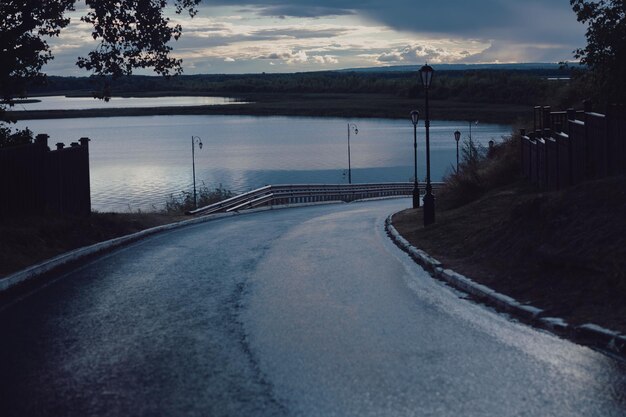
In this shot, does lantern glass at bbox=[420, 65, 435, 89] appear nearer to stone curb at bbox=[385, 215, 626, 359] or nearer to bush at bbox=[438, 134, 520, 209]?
bush at bbox=[438, 134, 520, 209]

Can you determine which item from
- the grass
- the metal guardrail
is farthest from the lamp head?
the metal guardrail

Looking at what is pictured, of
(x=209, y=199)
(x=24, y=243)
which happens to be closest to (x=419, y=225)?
(x=24, y=243)

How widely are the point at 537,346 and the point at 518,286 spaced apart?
10.0 ft

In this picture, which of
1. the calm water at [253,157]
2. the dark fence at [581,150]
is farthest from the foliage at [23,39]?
the calm water at [253,157]

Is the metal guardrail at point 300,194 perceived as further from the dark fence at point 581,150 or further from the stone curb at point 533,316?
the stone curb at point 533,316

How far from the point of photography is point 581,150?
65.4ft

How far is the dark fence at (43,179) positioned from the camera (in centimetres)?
1927

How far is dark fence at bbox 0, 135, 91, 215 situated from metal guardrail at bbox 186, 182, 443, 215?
10654mm

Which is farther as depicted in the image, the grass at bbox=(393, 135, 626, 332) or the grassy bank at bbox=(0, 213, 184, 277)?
the grassy bank at bbox=(0, 213, 184, 277)

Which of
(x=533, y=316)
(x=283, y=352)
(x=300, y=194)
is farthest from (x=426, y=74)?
(x=300, y=194)

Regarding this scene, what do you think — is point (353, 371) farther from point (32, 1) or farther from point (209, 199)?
point (209, 199)

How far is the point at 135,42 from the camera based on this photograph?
2325 cm

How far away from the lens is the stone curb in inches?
352

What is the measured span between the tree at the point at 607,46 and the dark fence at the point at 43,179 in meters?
14.2
